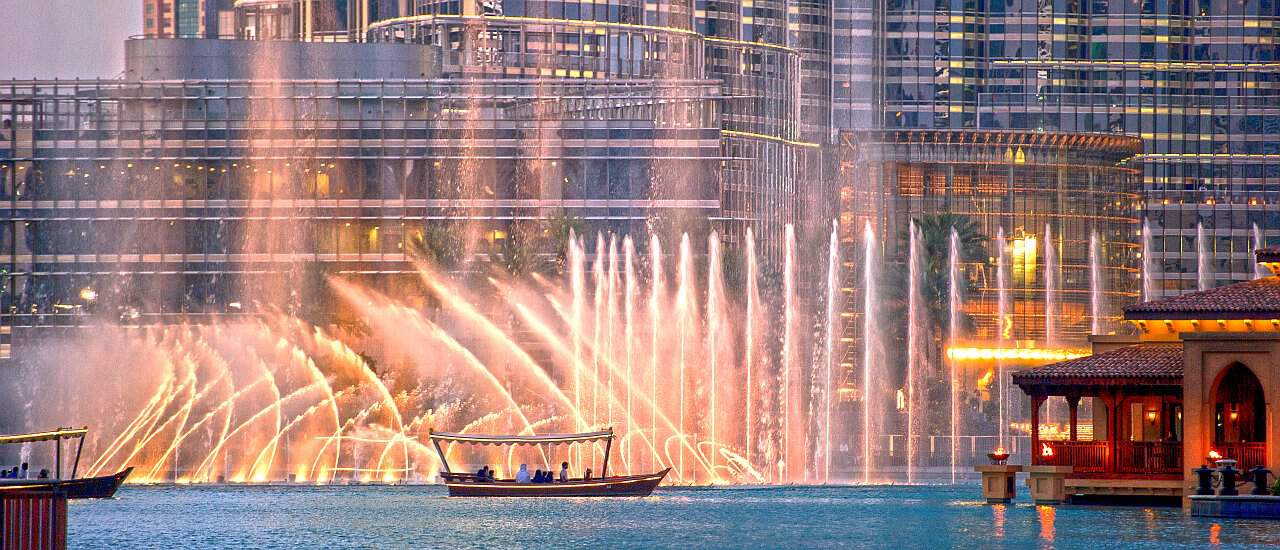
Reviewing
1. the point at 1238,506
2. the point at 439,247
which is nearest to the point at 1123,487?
the point at 1238,506

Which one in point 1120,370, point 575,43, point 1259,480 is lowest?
point 1259,480

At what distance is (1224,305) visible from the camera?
6794 centimetres

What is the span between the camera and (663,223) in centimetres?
13688

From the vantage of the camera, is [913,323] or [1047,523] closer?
[1047,523]

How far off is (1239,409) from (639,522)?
17.7 m

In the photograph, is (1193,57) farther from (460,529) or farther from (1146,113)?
(460,529)

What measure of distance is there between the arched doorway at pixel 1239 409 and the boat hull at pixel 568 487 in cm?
2228

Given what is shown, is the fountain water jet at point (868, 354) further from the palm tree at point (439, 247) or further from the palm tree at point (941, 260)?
the palm tree at point (439, 247)

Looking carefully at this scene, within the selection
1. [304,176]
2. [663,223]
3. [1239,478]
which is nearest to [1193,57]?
[663,223]

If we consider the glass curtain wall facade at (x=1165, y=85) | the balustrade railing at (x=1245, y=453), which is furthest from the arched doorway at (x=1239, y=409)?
the glass curtain wall facade at (x=1165, y=85)

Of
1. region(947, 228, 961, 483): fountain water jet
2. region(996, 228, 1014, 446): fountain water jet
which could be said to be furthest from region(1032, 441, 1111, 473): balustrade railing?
region(996, 228, 1014, 446): fountain water jet

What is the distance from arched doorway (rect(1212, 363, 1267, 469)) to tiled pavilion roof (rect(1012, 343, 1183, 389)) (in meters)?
1.39

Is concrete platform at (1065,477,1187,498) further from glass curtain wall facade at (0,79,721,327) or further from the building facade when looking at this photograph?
glass curtain wall facade at (0,79,721,327)

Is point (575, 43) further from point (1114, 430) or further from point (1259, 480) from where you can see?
point (1259, 480)
